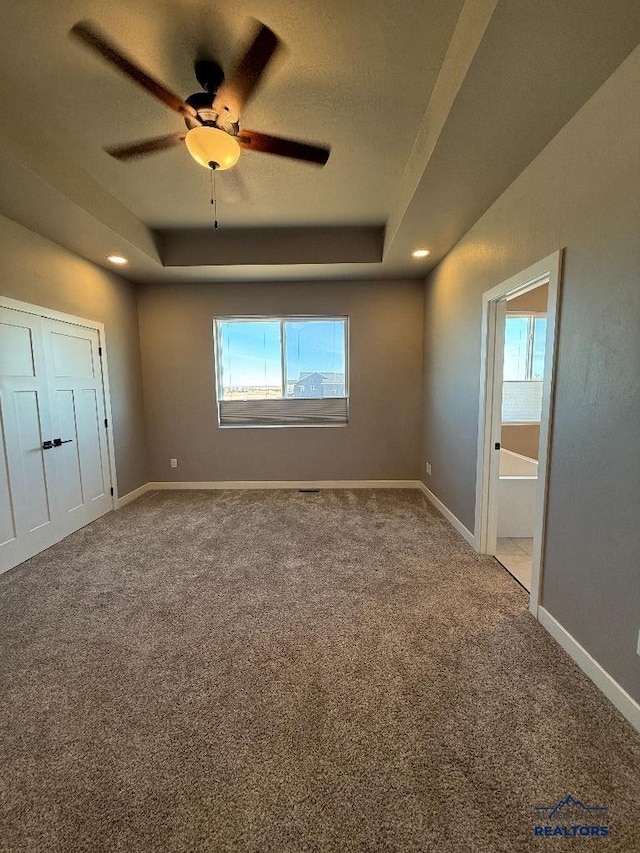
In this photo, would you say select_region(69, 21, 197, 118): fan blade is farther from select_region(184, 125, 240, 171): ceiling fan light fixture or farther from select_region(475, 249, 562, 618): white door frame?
select_region(475, 249, 562, 618): white door frame

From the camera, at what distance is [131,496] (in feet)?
13.6

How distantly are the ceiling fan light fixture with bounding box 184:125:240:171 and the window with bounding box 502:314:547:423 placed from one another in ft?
13.6

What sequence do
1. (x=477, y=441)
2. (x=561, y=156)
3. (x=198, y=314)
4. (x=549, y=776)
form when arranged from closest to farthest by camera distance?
1. (x=549, y=776)
2. (x=561, y=156)
3. (x=477, y=441)
4. (x=198, y=314)

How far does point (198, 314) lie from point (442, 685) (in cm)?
Result: 428

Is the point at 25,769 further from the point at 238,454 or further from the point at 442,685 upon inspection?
the point at 238,454

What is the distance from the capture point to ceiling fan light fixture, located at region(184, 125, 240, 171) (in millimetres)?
1662

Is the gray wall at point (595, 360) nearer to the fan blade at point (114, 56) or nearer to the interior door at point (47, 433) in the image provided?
the fan blade at point (114, 56)

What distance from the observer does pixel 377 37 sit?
1.53 m

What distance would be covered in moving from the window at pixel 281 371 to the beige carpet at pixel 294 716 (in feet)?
7.39

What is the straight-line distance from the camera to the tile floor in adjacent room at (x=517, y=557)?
2436 millimetres

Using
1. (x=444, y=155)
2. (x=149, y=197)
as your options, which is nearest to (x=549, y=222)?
(x=444, y=155)

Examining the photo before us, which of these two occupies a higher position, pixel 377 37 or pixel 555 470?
pixel 377 37

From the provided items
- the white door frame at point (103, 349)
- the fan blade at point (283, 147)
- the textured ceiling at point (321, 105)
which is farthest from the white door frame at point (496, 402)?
the white door frame at point (103, 349)

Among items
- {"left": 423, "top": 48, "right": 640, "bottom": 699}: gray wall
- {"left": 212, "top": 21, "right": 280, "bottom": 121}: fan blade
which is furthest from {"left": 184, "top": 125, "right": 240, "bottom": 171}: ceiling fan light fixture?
{"left": 423, "top": 48, "right": 640, "bottom": 699}: gray wall
